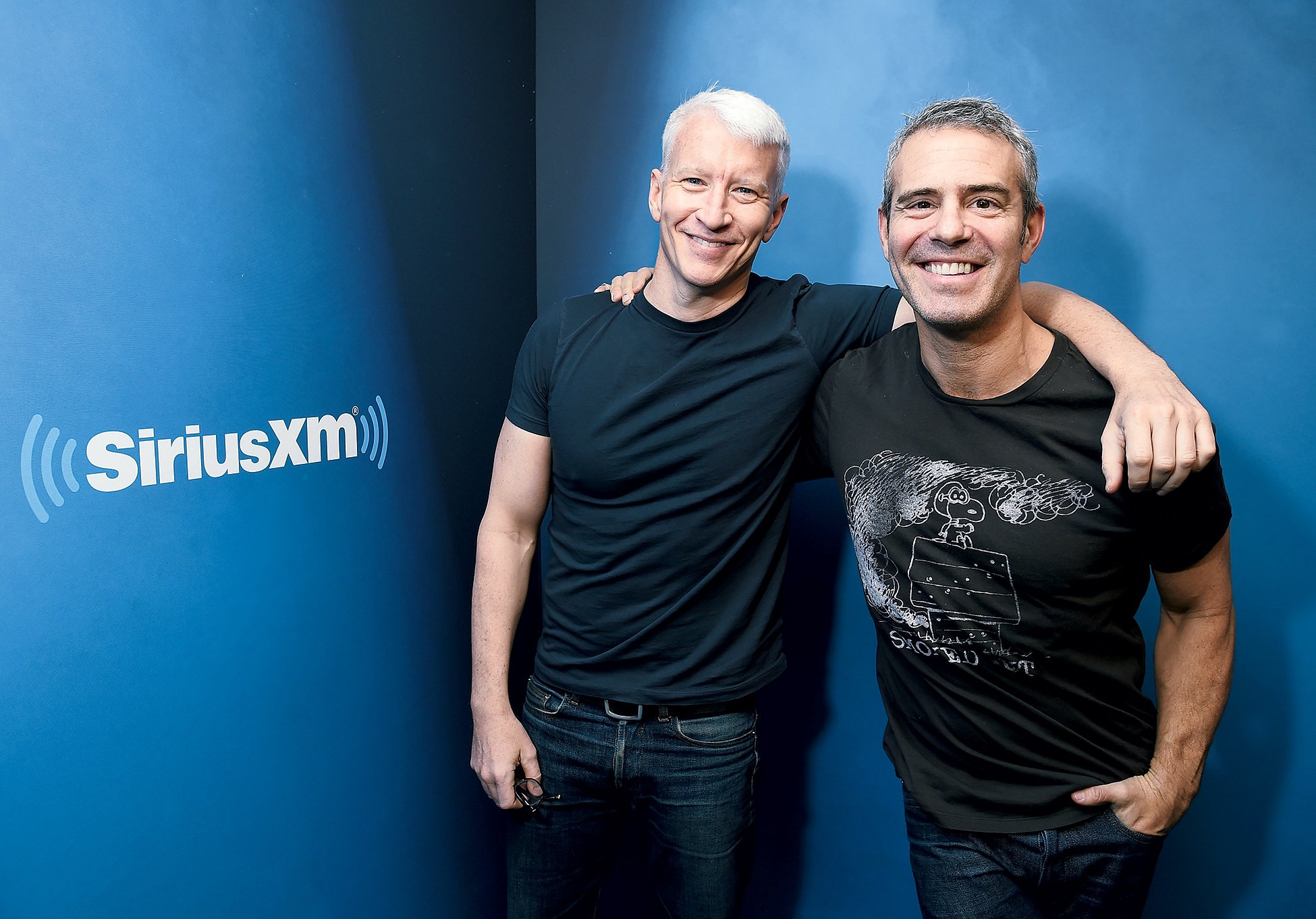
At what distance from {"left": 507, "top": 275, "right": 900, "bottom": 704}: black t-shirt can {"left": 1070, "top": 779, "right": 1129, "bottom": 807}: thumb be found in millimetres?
506

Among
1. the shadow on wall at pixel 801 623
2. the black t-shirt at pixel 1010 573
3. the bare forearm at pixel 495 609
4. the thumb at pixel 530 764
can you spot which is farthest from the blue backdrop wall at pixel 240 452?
the black t-shirt at pixel 1010 573

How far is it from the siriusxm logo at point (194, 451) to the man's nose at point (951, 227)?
1001 millimetres

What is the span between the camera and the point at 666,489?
4.72ft

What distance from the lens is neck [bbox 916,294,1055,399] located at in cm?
121

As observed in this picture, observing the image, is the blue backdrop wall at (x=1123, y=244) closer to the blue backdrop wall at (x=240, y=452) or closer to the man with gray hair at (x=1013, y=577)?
the man with gray hair at (x=1013, y=577)

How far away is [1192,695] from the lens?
4.09 ft

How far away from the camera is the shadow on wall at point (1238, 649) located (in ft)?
5.26

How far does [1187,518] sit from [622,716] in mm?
907

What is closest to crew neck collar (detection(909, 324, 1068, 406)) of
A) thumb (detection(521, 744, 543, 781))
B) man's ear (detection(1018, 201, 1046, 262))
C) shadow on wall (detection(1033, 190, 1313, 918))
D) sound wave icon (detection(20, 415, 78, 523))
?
man's ear (detection(1018, 201, 1046, 262))

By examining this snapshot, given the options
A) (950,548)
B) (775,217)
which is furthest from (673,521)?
(775,217)

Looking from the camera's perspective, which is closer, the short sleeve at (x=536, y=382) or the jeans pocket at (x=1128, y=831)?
the jeans pocket at (x=1128, y=831)

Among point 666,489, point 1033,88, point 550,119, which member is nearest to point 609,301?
point 666,489

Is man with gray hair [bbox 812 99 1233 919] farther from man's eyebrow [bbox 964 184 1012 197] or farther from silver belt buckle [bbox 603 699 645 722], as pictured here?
silver belt buckle [bbox 603 699 645 722]

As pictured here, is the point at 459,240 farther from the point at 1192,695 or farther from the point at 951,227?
the point at 1192,695
